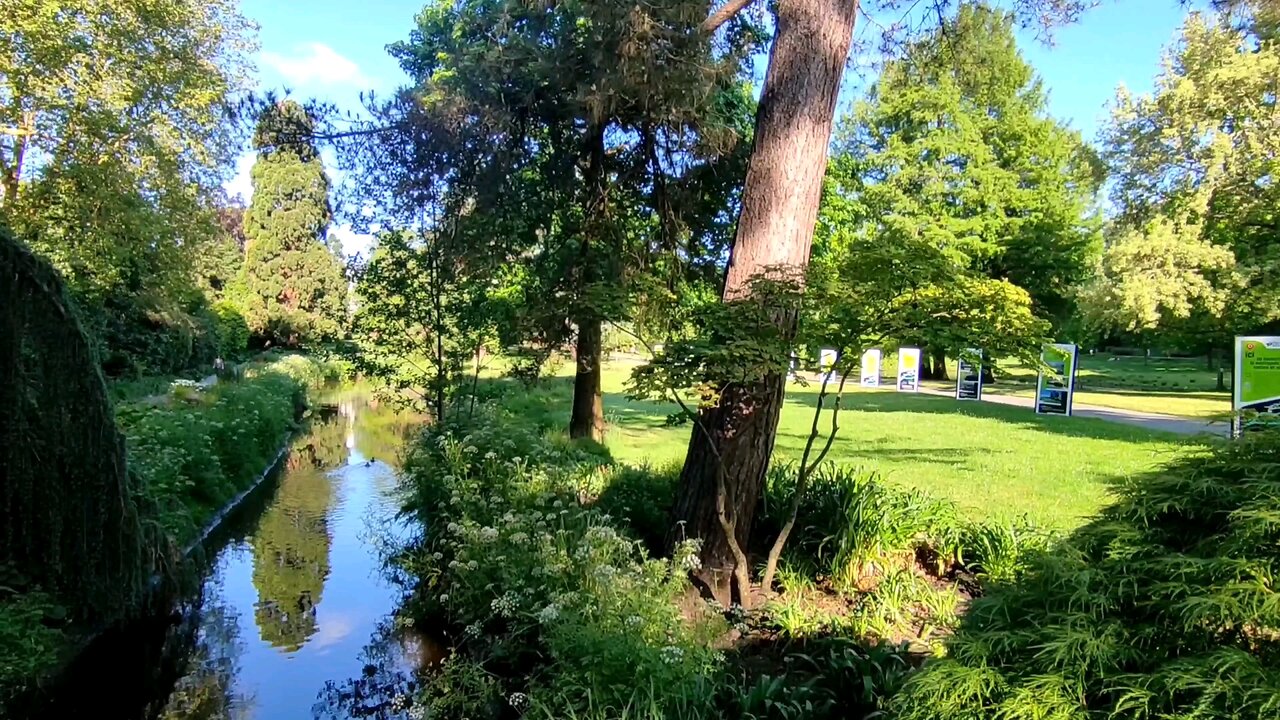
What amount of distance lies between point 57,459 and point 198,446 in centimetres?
553

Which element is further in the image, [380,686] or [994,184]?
[994,184]

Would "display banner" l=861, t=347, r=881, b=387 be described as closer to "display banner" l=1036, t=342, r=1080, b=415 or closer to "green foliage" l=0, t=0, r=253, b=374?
"display banner" l=1036, t=342, r=1080, b=415

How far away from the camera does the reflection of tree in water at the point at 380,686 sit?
5.08 m

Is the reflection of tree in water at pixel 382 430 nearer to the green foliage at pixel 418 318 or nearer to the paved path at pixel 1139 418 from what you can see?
the green foliage at pixel 418 318

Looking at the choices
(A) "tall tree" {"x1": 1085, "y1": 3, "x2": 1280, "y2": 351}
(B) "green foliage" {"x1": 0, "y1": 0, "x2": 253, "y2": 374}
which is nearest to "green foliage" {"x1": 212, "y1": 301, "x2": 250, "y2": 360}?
(B) "green foliage" {"x1": 0, "y1": 0, "x2": 253, "y2": 374}

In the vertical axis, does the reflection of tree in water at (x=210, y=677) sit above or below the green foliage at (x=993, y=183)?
below

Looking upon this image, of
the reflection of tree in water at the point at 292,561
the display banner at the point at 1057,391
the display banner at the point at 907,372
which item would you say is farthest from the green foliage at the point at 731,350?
the display banner at the point at 907,372

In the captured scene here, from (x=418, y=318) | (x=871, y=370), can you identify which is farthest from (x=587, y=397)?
(x=871, y=370)

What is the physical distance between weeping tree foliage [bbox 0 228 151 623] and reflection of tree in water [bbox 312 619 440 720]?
157 cm

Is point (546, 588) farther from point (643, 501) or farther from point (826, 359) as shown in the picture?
point (826, 359)

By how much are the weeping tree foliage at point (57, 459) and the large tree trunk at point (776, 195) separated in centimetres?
388

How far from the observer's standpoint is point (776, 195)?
4977mm

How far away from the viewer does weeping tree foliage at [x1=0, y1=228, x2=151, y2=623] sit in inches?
162

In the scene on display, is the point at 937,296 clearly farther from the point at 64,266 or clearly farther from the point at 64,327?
the point at 64,266
